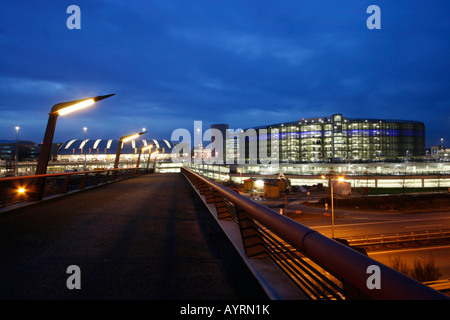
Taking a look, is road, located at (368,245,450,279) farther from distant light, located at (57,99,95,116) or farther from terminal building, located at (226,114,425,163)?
terminal building, located at (226,114,425,163)

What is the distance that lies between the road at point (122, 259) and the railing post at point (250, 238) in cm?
23

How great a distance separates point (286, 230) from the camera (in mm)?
2434

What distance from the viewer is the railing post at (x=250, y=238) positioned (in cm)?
371

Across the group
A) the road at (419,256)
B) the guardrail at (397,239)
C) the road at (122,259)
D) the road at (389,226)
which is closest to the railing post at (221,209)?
the road at (122,259)

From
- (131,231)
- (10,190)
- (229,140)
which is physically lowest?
(131,231)

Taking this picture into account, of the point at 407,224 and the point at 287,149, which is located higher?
the point at 287,149

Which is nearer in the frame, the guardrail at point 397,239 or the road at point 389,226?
the road at point 389,226

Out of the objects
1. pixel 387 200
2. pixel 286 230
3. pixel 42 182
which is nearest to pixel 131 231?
pixel 286 230

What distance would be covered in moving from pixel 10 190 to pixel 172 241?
682 cm

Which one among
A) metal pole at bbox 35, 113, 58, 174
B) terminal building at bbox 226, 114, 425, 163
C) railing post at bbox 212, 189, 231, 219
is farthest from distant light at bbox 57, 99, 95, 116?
terminal building at bbox 226, 114, 425, 163

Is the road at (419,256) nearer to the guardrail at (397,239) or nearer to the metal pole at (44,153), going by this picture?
the guardrail at (397,239)

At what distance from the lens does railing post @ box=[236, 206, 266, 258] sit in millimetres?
3707

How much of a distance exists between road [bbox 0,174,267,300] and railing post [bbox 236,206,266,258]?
0.23m
